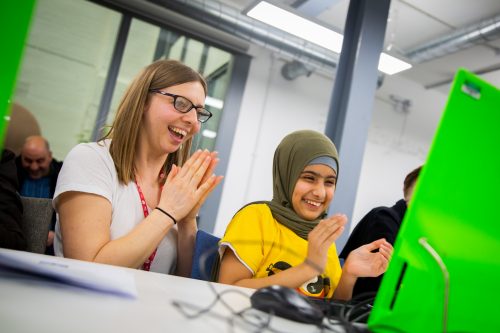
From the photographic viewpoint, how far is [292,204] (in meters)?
1.54

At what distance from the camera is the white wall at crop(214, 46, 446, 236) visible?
5109 mm

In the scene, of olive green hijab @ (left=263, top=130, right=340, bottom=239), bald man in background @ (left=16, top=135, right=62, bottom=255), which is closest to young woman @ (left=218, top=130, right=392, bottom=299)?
olive green hijab @ (left=263, top=130, right=340, bottom=239)

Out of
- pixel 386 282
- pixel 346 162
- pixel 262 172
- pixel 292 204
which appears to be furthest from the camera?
pixel 262 172

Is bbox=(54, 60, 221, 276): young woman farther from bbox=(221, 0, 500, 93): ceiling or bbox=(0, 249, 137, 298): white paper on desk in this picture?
bbox=(221, 0, 500, 93): ceiling

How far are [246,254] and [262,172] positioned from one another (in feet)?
13.3

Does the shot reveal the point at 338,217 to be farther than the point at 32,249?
No

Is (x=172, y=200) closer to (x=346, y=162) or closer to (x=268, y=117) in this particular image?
(x=346, y=162)

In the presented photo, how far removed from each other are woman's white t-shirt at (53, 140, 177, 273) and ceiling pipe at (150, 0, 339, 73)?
10.7 feet

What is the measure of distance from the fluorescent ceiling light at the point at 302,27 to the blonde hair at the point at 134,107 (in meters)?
2.03

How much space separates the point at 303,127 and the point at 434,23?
2109 mm

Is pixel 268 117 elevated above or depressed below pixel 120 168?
above

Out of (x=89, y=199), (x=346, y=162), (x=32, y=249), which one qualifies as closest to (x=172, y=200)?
(x=89, y=199)

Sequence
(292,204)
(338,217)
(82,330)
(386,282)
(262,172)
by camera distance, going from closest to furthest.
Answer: (82,330) < (386,282) < (338,217) < (292,204) < (262,172)

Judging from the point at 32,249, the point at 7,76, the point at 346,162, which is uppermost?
the point at 346,162
